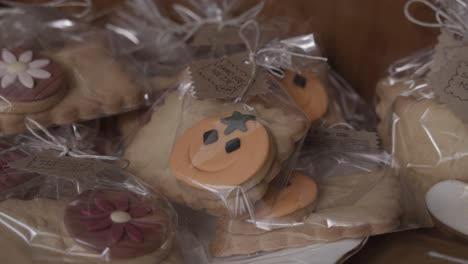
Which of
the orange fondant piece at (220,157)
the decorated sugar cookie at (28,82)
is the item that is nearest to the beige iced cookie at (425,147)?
the orange fondant piece at (220,157)

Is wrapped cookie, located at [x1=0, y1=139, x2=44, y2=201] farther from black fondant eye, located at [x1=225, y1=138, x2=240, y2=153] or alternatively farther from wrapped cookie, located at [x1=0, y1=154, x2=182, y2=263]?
black fondant eye, located at [x1=225, y1=138, x2=240, y2=153]

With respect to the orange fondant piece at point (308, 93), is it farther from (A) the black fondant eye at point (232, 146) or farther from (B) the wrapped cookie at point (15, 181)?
(B) the wrapped cookie at point (15, 181)

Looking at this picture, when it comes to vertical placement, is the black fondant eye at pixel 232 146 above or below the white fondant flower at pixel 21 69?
above

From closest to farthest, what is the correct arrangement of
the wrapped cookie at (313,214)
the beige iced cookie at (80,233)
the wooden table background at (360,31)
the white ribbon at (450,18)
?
the beige iced cookie at (80,233), the wrapped cookie at (313,214), the white ribbon at (450,18), the wooden table background at (360,31)

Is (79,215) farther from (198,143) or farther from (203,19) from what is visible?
(203,19)

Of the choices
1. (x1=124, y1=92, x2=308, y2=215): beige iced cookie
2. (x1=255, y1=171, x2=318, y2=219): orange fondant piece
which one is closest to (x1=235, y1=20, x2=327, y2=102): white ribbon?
(x1=124, y1=92, x2=308, y2=215): beige iced cookie

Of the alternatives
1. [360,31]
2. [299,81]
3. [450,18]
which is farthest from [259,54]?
[450,18]

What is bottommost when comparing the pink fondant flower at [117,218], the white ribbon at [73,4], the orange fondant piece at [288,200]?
the pink fondant flower at [117,218]
